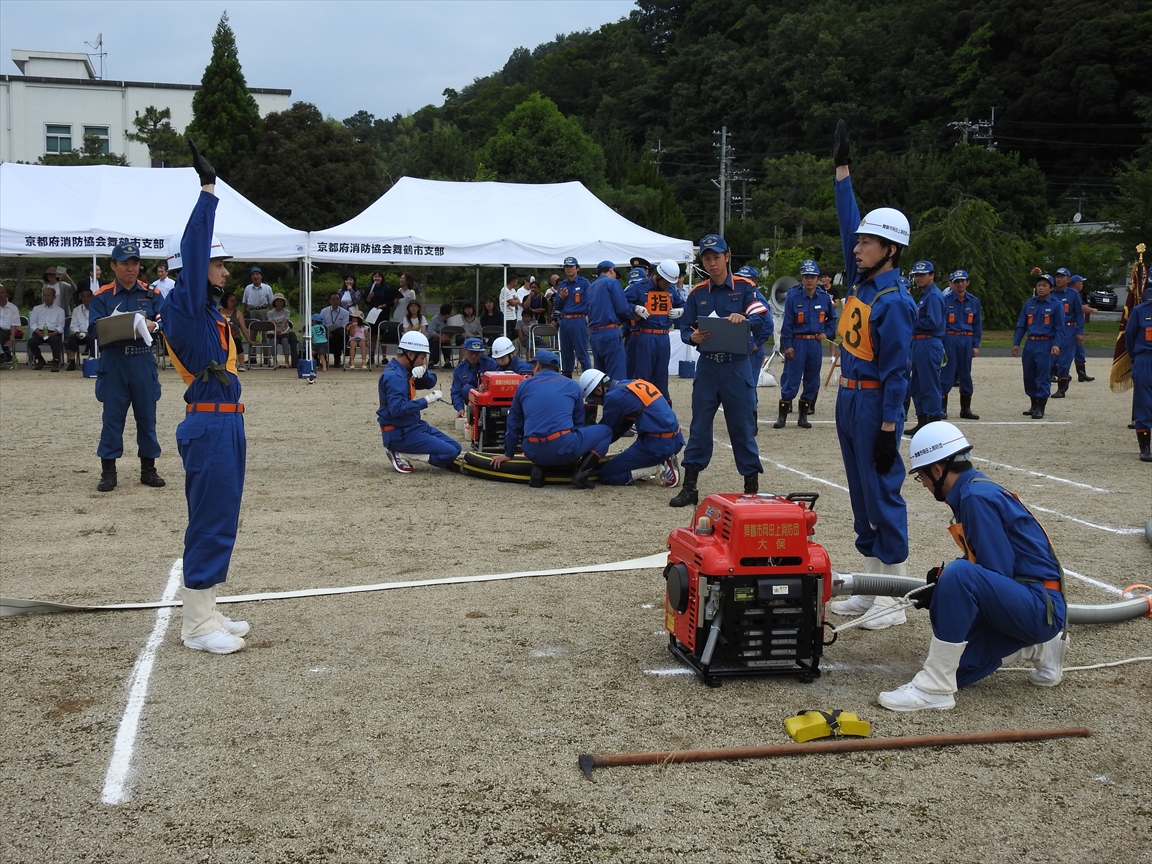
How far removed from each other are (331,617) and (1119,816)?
399 centimetres

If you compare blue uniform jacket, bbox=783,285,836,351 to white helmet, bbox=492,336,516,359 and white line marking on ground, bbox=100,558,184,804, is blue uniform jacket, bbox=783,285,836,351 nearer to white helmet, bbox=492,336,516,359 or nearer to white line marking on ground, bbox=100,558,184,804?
white helmet, bbox=492,336,516,359

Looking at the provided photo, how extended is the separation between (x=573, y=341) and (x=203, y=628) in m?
11.8

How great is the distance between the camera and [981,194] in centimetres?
5797

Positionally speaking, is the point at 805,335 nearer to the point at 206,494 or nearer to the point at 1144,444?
the point at 1144,444

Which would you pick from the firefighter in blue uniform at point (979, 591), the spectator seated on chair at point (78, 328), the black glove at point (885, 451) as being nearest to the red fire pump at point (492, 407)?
the black glove at point (885, 451)

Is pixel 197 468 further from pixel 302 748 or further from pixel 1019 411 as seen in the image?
pixel 1019 411

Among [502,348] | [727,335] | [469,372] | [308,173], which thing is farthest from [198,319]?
[308,173]

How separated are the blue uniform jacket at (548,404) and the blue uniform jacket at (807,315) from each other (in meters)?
5.81

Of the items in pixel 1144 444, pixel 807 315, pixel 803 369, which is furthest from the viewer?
pixel 803 369

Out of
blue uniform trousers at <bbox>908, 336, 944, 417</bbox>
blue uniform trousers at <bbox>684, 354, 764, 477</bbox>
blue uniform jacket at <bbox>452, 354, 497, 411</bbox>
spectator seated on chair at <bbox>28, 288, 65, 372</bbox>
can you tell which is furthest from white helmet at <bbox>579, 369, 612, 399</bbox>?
spectator seated on chair at <bbox>28, 288, 65, 372</bbox>

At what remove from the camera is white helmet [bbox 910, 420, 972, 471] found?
4.77 meters

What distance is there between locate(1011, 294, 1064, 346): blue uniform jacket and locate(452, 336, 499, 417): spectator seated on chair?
8498 mm

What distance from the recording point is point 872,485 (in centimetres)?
588

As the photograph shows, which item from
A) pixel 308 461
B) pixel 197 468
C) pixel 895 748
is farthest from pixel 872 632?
pixel 308 461
